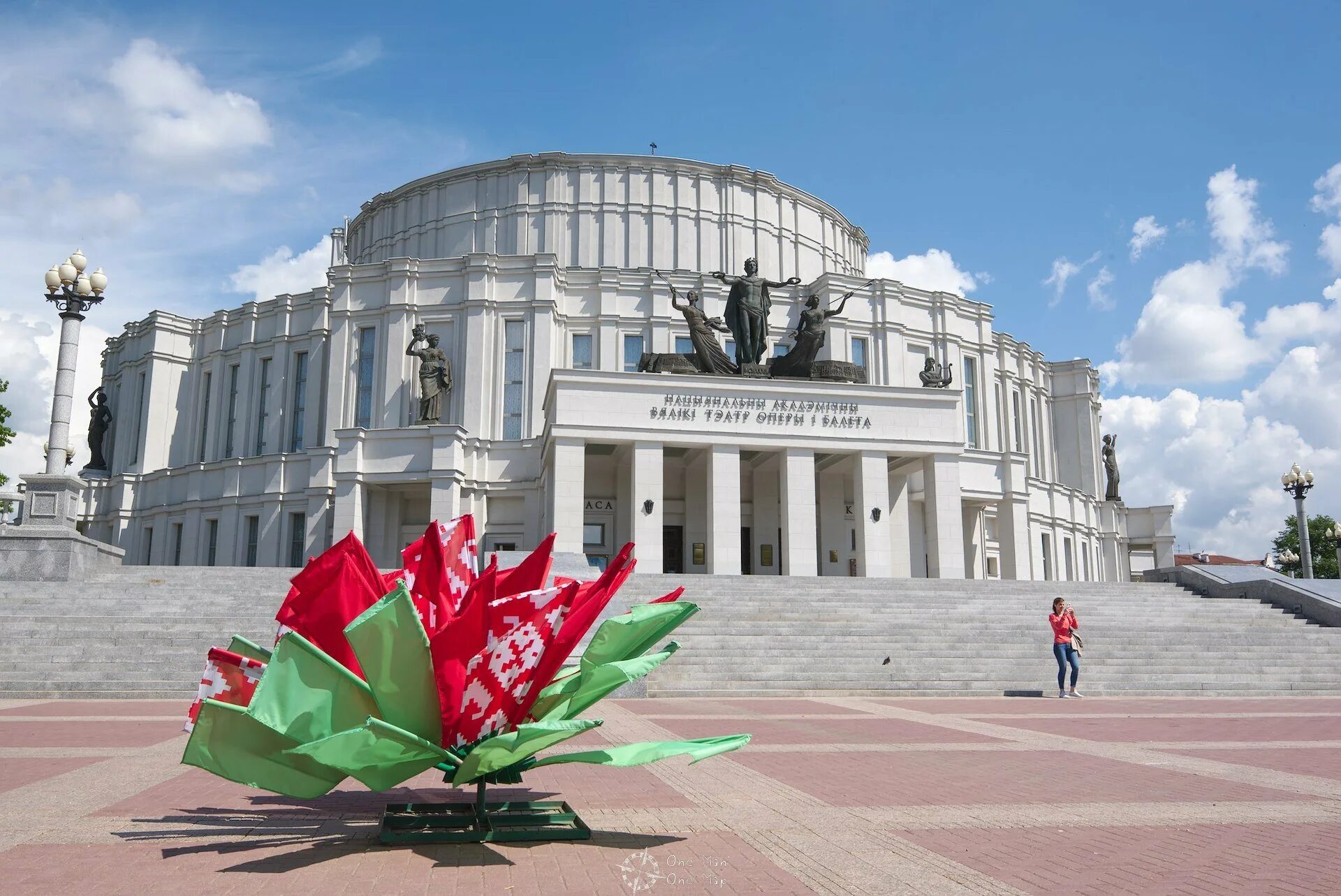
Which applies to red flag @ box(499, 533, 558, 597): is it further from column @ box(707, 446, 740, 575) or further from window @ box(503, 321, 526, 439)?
window @ box(503, 321, 526, 439)

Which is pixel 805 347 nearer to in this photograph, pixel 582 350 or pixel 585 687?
pixel 582 350

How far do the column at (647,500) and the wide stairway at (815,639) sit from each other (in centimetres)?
433

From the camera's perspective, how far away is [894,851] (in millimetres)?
5504

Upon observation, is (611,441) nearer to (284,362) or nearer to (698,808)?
(284,362)

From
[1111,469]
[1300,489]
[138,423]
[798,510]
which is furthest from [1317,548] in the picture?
[138,423]

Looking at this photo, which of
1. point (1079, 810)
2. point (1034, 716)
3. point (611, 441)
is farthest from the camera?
point (611, 441)

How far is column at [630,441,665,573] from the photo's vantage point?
29.1m

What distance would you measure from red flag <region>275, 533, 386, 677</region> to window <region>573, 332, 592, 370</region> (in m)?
36.3

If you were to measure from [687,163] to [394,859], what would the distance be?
1821 inches

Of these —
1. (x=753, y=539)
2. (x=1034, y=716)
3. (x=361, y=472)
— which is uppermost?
(x=361, y=472)

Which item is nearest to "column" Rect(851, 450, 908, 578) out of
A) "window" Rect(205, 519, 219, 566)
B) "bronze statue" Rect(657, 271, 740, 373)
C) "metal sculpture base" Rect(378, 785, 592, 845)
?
"bronze statue" Rect(657, 271, 740, 373)

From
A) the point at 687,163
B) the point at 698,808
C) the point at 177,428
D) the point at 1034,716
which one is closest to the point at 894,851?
the point at 698,808

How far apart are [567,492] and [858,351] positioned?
1838 centimetres

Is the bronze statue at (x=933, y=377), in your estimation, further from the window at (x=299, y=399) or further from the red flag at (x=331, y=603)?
the red flag at (x=331, y=603)
